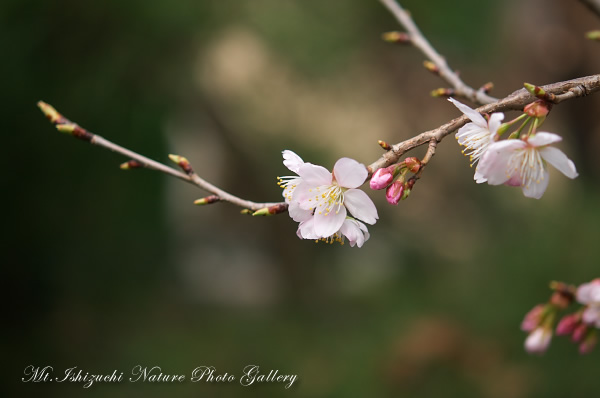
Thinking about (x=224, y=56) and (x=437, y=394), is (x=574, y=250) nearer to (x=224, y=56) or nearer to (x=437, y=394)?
(x=437, y=394)

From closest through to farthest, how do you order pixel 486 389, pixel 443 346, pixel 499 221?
pixel 486 389
pixel 443 346
pixel 499 221

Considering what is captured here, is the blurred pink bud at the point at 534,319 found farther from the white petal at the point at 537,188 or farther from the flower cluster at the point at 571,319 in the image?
the white petal at the point at 537,188

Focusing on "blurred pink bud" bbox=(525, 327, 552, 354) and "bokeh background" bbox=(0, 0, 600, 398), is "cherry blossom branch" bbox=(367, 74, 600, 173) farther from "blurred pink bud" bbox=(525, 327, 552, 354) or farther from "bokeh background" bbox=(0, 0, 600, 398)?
"bokeh background" bbox=(0, 0, 600, 398)

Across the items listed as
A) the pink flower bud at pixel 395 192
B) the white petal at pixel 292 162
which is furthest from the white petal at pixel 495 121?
the white petal at pixel 292 162

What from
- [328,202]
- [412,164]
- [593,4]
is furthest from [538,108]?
[593,4]

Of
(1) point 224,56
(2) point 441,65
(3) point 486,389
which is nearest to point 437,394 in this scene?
(3) point 486,389

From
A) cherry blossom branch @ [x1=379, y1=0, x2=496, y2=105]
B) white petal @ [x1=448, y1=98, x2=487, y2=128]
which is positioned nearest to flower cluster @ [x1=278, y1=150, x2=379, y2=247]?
white petal @ [x1=448, y1=98, x2=487, y2=128]
